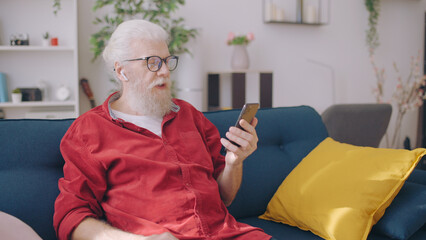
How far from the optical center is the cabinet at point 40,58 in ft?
Result: 10.4

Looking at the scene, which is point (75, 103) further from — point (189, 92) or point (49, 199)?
point (49, 199)

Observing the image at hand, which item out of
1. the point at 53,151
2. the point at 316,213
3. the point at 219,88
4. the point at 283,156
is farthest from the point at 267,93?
the point at 53,151

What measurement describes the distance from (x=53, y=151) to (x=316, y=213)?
0.96 m

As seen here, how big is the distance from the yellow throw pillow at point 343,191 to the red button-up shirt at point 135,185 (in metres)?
0.29

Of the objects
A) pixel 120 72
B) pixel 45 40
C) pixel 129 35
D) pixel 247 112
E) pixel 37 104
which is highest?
pixel 45 40

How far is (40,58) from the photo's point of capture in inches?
129

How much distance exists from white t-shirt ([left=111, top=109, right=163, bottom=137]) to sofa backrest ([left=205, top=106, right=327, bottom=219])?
327 millimetres

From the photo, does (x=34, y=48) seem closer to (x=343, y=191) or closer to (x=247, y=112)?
(x=247, y=112)

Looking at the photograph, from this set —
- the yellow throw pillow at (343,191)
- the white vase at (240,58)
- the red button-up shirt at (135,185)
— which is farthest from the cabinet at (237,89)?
the red button-up shirt at (135,185)

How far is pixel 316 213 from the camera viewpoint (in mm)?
1469

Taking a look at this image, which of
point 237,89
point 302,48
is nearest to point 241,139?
point 237,89

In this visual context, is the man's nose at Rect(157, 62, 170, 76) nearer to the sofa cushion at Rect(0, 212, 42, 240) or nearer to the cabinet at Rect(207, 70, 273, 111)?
the sofa cushion at Rect(0, 212, 42, 240)

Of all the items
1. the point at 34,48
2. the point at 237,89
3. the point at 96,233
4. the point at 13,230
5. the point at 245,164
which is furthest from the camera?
the point at 237,89

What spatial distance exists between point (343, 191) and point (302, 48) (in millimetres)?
3086
